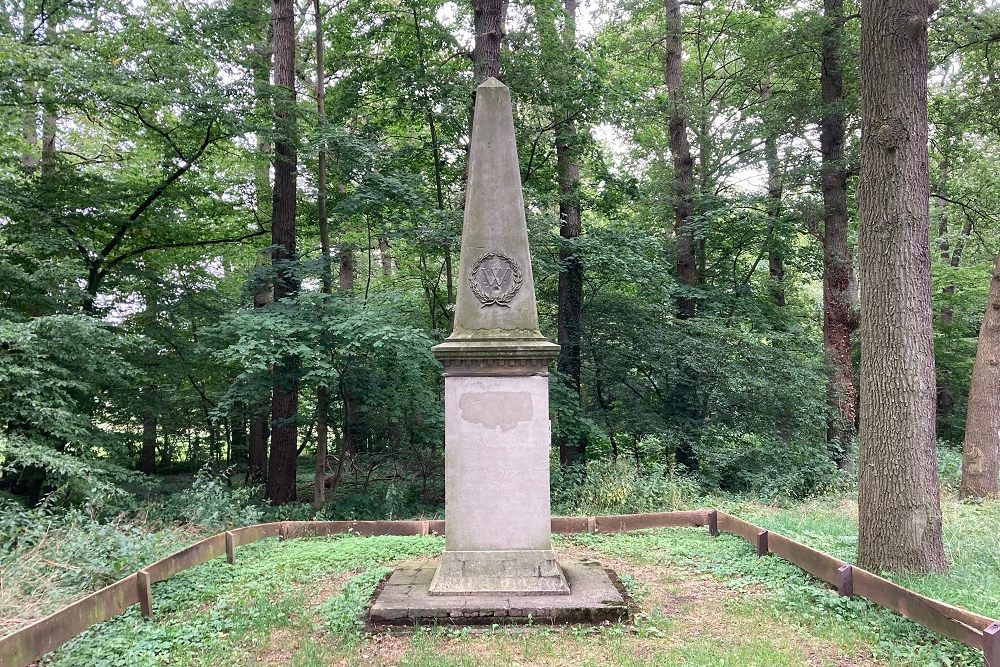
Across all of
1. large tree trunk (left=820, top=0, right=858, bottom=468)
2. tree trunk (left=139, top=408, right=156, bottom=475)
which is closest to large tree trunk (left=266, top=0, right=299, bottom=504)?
tree trunk (left=139, top=408, right=156, bottom=475)

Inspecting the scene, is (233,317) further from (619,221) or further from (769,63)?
(769,63)

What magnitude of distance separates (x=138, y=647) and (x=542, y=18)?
40.4 feet

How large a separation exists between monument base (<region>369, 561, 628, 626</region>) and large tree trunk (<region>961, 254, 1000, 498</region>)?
776cm

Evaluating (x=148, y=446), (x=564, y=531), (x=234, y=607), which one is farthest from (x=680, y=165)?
(x=148, y=446)

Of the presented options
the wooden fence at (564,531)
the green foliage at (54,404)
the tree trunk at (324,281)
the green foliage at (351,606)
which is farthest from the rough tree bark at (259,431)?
the green foliage at (351,606)

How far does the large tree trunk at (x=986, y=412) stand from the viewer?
31.2 ft

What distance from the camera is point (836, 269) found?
13391 millimetres

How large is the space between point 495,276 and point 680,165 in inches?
433

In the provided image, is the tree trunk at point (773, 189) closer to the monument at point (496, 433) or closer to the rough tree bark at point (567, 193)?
the rough tree bark at point (567, 193)

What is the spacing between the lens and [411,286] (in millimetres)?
14086

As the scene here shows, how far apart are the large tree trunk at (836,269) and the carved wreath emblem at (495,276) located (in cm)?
1014

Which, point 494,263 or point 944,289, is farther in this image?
point 944,289

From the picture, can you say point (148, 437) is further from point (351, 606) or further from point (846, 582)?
point (846, 582)

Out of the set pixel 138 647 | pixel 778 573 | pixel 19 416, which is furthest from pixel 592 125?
pixel 138 647
